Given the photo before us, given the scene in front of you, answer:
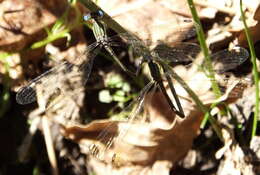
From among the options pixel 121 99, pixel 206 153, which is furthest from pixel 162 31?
pixel 206 153

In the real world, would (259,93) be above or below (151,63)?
below

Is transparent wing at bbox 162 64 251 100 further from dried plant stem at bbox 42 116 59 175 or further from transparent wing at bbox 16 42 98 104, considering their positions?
dried plant stem at bbox 42 116 59 175

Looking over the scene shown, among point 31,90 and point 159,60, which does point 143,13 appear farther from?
point 31,90

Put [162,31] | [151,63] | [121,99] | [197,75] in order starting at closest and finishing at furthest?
[151,63] → [162,31] → [197,75] → [121,99]

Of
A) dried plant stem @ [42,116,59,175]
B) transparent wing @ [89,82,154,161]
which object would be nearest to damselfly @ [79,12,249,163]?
transparent wing @ [89,82,154,161]

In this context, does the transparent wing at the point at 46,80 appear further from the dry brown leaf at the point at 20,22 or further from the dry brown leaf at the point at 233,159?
the dry brown leaf at the point at 233,159

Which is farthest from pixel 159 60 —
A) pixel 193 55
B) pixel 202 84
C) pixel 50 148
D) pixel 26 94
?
pixel 50 148

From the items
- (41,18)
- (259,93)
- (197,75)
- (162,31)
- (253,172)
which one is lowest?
(253,172)

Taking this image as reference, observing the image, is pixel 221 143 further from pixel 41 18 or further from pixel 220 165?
pixel 41 18

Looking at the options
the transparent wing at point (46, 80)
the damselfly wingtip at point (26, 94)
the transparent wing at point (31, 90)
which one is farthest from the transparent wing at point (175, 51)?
the damselfly wingtip at point (26, 94)
